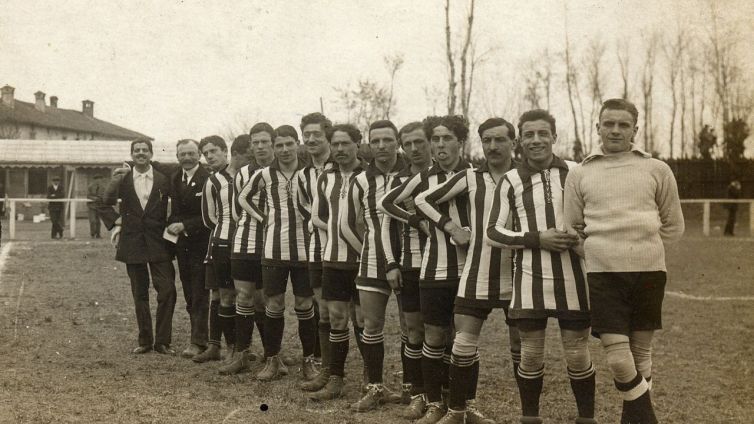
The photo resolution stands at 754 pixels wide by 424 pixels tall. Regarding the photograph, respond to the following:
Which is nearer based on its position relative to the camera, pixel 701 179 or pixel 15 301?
pixel 15 301

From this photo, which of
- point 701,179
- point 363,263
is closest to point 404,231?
point 363,263

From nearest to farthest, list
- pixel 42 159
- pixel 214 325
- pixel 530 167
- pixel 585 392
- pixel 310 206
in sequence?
pixel 585 392
pixel 530 167
pixel 310 206
pixel 214 325
pixel 42 159

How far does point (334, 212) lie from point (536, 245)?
69.9 inches

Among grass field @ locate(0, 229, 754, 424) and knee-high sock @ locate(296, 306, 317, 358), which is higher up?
knee-high sock @ locate(296, 306, 317, 358)

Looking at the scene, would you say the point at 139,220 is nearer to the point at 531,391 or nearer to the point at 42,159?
the point at 531,391

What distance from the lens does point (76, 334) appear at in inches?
285

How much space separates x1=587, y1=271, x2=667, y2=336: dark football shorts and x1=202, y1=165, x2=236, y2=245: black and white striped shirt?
3481mm

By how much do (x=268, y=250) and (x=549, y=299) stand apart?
2536mm

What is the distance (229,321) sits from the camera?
259 inches

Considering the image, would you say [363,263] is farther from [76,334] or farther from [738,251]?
[738,251]

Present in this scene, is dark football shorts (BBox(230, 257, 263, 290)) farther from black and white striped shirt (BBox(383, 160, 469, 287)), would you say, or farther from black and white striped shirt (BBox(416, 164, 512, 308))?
black and white striped shirt (BBox(416, 164, 512, 308))

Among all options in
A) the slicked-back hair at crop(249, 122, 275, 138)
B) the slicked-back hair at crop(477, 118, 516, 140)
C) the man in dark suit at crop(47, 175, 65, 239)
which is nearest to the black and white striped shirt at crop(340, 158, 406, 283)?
the slicked-back hair at crop(477, 118, 516, 140)

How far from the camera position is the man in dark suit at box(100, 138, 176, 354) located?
6895 mm

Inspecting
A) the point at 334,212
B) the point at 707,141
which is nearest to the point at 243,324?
the point at 334,212
